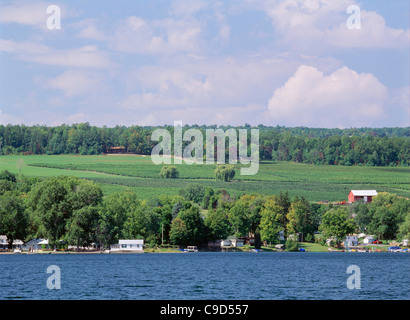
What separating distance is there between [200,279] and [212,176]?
375 ft

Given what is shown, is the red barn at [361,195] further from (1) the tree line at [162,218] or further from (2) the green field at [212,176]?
(1) the tree line at [162,218]

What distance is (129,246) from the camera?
10256cm

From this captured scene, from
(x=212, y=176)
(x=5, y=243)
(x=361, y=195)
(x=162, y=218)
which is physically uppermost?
(x=212, y=176)

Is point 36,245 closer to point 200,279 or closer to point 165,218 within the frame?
point 165,218

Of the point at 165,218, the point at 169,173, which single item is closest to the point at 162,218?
the point at 165,218

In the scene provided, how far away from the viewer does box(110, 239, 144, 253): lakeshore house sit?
101750 millimetres

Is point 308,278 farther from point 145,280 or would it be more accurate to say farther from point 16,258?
point 16,258

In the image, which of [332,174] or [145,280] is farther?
[332,174]

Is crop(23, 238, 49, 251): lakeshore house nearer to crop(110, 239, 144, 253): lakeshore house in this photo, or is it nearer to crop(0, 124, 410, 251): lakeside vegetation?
crop(0, 124, 410, 251): lakeside vegetation

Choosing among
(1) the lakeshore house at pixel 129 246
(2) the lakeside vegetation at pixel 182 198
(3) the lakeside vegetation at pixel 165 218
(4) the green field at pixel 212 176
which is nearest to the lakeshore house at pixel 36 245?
(3) the lakeside vegetation at pixel 165 218

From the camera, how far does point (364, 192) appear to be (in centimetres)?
15812

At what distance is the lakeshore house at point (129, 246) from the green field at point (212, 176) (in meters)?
40.5
